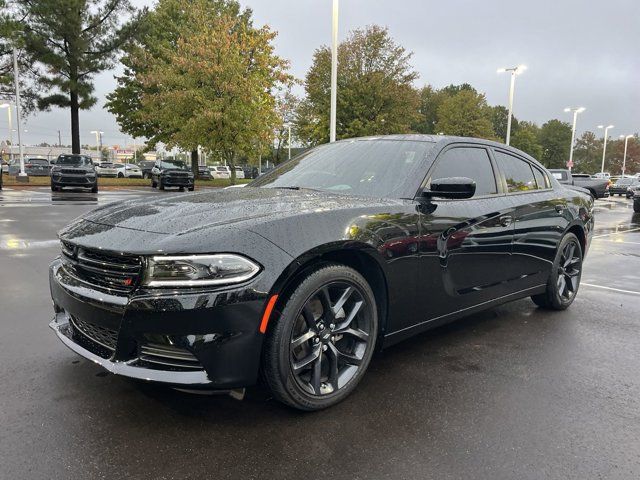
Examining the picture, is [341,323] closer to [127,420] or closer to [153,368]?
[153,368]

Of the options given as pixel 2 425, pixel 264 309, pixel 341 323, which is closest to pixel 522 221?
pixel 341 323

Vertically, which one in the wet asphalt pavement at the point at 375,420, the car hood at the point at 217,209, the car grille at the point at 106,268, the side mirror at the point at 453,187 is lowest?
the wet asphalt pavement at the point at 375,420

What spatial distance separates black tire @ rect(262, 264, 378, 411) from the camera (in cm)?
247

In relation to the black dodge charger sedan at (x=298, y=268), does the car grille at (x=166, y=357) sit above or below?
below

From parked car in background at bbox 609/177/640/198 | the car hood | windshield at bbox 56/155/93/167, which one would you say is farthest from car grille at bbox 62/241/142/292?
parked car in background at bbox 609/177/640/198

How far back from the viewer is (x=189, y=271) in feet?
7.48

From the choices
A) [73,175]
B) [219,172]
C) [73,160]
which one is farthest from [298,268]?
[219,172]

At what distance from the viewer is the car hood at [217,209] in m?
2.48

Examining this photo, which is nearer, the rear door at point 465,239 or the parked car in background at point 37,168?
the rear door at point 465,239

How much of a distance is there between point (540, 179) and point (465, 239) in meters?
1.76

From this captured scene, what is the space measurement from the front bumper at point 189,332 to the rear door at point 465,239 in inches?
51.9

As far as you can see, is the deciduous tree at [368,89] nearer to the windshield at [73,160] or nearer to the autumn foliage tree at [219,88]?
the autumn foliage tree at [219,88]

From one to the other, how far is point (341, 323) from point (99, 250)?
1.32 metres

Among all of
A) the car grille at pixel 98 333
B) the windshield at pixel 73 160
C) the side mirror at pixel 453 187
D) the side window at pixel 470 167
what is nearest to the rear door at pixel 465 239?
the side window at pixel 470 167
